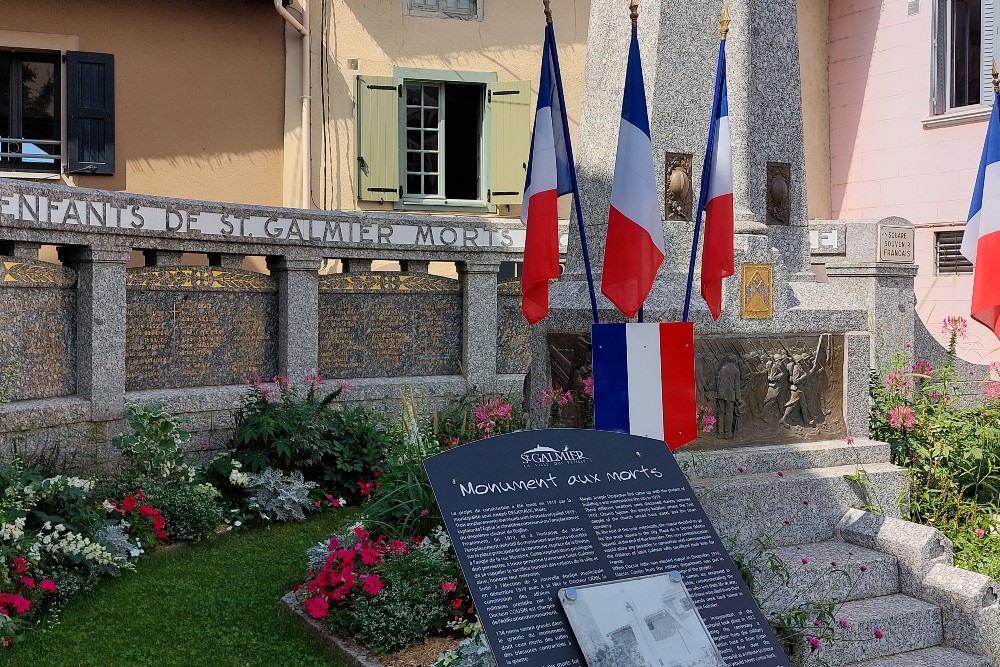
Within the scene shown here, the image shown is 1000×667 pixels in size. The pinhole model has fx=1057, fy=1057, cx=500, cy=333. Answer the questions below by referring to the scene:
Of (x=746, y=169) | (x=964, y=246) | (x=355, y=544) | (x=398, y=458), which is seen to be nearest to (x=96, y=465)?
(x=398, y=458)

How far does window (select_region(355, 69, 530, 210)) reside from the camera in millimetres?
12766

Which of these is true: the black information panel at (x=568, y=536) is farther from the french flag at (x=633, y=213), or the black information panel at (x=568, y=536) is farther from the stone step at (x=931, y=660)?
the stone step at (x=931, y=660)

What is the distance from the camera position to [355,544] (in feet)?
17.6

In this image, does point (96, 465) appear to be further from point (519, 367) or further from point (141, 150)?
point (141, 150)

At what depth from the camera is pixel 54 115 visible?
12.1 meters

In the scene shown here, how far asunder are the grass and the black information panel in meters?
1.99

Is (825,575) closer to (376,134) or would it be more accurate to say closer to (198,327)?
(198,327)

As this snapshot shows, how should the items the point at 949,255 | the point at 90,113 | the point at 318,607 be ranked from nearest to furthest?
the point at 318,607
the point at 90,113
the point at 949,255

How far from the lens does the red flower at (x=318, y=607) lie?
16.3ft

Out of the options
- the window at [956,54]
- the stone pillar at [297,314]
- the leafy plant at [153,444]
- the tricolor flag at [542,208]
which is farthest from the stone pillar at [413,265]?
the window at [956,54]

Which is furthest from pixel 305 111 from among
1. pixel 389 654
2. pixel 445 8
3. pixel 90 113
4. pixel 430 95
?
pixel 389 654

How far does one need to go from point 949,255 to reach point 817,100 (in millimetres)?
3346

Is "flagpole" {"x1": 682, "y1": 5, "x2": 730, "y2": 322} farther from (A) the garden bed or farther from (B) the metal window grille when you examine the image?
(B) the metal window grille

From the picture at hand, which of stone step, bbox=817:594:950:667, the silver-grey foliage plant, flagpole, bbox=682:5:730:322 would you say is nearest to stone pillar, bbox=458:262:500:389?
the silver-grey foliage plant
